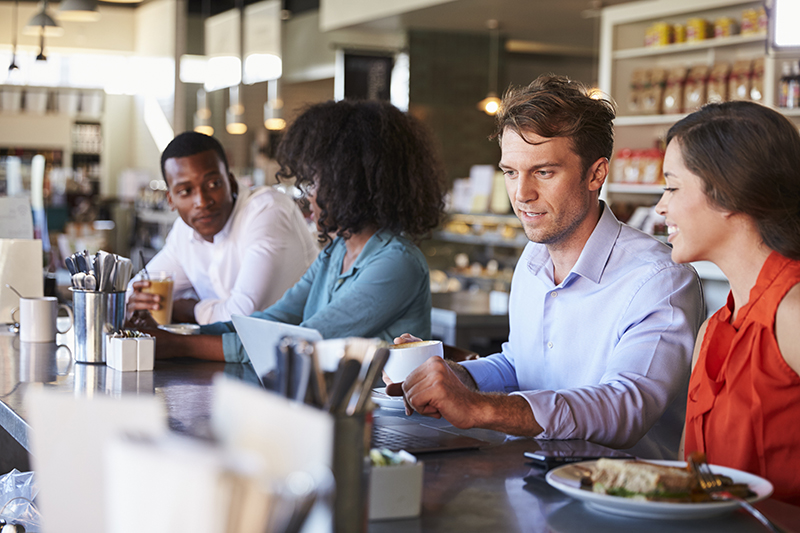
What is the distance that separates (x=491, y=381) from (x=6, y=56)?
14.4m

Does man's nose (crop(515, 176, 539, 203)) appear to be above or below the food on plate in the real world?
above

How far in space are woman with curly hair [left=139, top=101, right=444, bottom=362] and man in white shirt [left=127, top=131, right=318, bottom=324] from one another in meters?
0.39

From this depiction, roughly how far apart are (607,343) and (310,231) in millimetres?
2062

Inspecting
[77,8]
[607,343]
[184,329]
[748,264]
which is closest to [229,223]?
[184,329]

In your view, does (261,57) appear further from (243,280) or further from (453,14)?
(243,280)

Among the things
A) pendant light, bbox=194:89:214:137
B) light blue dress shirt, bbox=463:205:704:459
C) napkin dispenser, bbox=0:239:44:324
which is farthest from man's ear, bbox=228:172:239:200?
pendant light, bbox=194:89:214:137

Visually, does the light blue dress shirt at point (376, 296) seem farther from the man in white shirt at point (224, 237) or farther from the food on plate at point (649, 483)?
the food on plate at point (649, 483)

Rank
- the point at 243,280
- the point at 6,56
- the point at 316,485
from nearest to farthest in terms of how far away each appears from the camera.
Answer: the point at 316,485 < the point at 243,280 < the point at 6,56

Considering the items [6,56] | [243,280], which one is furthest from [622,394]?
[6,56]

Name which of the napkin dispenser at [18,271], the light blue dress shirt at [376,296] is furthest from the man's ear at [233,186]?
the light blue dress shirt at [376,296]

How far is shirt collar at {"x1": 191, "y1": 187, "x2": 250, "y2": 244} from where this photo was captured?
10.7ft

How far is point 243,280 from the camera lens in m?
3.02

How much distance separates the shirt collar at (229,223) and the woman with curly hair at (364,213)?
0.67m

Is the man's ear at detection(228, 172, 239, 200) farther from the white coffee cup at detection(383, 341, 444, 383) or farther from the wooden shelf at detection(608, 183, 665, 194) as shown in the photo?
the wooden shelf at detection(608, 183, 665, 194)
